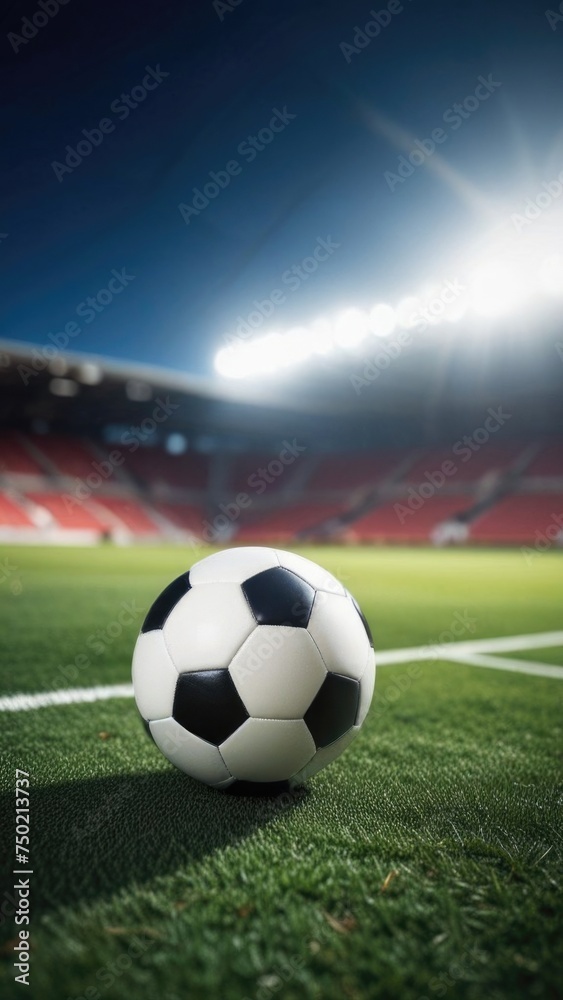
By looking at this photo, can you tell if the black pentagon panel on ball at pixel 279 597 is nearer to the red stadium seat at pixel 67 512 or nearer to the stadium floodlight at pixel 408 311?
the stadium floodlight at pixel 408 311

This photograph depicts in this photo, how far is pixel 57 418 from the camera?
127 ft

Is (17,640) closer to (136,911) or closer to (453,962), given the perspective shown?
(136,911)

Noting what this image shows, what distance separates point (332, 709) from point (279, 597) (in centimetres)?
41

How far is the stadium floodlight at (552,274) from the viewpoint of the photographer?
2330 centimetres

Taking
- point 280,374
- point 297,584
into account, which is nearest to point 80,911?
point 297,584

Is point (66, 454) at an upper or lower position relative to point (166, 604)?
Result: lower

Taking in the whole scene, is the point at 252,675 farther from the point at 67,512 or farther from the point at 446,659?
the point at 67,512

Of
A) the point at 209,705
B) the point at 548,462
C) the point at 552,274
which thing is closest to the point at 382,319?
the point at 552,274

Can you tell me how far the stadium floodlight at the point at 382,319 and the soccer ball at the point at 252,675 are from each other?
93.0 ft

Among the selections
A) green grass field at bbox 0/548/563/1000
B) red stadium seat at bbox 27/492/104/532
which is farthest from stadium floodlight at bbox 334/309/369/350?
green grass field at bbox 0/548/563/1000

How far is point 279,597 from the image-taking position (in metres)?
2.06

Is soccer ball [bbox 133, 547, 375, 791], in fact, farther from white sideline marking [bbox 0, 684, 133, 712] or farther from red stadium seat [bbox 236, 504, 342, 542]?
red stadium seat [bbox 236, 504, 342, 542]

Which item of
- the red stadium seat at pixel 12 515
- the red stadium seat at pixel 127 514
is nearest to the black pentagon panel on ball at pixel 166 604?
the red stadium seat at pixel 12 515

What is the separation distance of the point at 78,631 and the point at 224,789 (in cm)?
411
